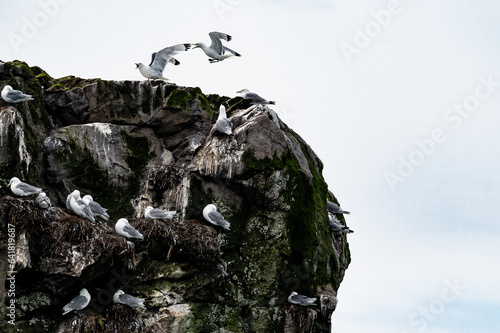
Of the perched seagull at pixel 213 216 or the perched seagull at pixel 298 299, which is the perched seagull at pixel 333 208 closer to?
the perched seagull at pixel 298 299

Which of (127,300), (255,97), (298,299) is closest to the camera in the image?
(127,300)

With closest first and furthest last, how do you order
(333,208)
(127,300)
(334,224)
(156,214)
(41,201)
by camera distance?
(41,201)
(127,300)
(156,214)
(334,224)
(333,208)

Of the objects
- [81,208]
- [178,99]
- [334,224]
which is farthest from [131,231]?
[334,224]

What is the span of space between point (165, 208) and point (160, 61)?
16.6ft

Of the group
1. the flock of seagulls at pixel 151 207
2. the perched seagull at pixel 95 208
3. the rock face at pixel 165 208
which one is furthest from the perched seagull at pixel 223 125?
the perched seagull at pixel 95 208

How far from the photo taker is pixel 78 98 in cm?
2225

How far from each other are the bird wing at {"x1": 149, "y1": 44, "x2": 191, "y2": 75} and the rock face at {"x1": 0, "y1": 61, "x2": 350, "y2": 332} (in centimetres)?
129

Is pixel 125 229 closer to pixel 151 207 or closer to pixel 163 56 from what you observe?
pixel 151 207

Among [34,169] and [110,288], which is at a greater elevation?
[34,169]

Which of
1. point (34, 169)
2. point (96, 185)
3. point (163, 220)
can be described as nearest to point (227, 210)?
A: point (163, 220)

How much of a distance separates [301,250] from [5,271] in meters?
8.29

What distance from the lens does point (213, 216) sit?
2048 centimetres

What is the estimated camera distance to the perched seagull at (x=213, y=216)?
2050 centimetres

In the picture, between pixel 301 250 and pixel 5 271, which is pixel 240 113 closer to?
pixel 301 250
